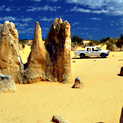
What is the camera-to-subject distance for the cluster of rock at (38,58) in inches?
480

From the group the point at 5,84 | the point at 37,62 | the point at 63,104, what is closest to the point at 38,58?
the point at 37,62

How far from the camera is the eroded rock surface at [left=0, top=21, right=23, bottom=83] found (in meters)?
12.2

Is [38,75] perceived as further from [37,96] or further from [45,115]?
[45,115]

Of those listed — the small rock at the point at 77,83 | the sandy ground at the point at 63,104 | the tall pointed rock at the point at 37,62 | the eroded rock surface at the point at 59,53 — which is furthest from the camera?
the tall pointed rock at the point at 37,62

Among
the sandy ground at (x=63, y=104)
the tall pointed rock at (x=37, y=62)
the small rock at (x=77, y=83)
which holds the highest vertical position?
the tall pointed rock at (x=37, y=62)

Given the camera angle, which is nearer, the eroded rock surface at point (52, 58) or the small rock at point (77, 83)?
the small rock at point (77, 83)

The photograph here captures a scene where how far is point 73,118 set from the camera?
6699 millimetres

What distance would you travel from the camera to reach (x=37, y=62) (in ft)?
41.1

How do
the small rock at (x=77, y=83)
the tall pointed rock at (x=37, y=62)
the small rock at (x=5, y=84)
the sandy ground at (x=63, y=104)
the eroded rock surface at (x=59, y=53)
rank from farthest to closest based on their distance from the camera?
the tall pointed rock at (x=37, y=62)
the eroded rock surface at (x=59, y=53)
the small rock at (x=77, y=83)
the small rock at (x=5, y=84)
the sandy ground at (x=63, y=104)

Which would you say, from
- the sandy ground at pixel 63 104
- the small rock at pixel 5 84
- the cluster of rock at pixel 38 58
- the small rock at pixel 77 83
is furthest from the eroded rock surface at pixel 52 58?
the small rock at pixel 5 84

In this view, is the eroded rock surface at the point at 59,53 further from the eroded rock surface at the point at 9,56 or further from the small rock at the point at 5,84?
the small rock at the point at 5,84

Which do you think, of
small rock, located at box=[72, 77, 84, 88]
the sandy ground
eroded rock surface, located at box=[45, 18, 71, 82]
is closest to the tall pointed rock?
eroded rock surface, located at box=[45, 18, 71, 82]

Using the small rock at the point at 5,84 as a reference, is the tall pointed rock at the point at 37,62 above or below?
above

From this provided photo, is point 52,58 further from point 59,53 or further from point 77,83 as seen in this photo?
point 77,83
